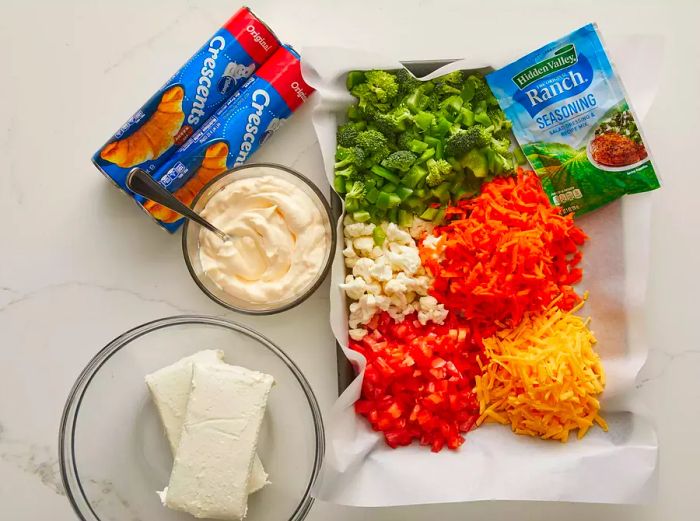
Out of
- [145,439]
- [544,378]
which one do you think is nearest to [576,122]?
[544,378]

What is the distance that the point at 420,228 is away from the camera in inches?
73.9

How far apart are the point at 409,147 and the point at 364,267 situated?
371mm

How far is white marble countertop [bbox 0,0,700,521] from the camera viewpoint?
Result: 1.95m

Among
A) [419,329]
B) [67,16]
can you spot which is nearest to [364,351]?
[419,329]

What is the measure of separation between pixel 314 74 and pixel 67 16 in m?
0.87

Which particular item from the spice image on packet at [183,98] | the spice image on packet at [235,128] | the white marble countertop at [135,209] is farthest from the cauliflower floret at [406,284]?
the spice image on packet at [183,98]

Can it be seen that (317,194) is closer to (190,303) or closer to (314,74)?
(314,74)

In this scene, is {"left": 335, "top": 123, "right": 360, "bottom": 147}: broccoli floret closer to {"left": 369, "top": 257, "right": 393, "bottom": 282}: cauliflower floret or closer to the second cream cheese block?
{"left": 369, "top": 257, "right": 393, "bottom": 282}: cauliflower floret

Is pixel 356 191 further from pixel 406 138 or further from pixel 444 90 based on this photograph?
pixel 444 90

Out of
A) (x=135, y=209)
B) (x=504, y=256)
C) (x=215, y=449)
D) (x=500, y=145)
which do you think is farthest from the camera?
(x=135, y=209)

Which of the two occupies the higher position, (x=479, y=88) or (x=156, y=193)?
(x=156, y=193)

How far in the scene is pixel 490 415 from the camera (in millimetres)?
1828

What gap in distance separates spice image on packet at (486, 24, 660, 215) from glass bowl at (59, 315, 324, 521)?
988mm

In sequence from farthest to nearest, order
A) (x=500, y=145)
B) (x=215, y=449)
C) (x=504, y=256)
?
1. (x=500, y=145)
2. (x=504, y=256)
3. (x=215, y=449)
